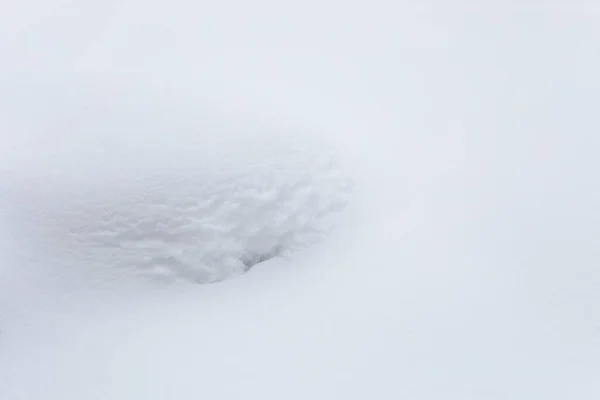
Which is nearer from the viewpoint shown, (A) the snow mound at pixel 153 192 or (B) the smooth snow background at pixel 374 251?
(B) the smooth snow background at pixel 374 251

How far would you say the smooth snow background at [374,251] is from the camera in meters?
2.95

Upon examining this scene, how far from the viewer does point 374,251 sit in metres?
3.50

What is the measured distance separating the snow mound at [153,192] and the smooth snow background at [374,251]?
0.39ft

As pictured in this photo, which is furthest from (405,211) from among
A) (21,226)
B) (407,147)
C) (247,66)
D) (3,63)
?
(3,63)

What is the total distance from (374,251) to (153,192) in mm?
1403

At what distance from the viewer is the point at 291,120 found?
3922mm

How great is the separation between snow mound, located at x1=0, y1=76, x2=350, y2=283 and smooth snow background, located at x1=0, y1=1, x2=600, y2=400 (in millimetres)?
120

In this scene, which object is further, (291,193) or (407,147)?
(407,147)

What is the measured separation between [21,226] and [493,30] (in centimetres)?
445

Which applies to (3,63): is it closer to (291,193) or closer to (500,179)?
(291,193)

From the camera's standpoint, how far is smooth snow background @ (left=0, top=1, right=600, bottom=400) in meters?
2.95

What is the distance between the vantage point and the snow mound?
3311 millimetres

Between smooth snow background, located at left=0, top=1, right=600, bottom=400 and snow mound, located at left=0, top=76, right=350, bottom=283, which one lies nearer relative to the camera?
smooth snow background, located at left=0, top=1, right=600, bottom=400

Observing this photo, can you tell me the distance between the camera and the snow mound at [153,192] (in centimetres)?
331
